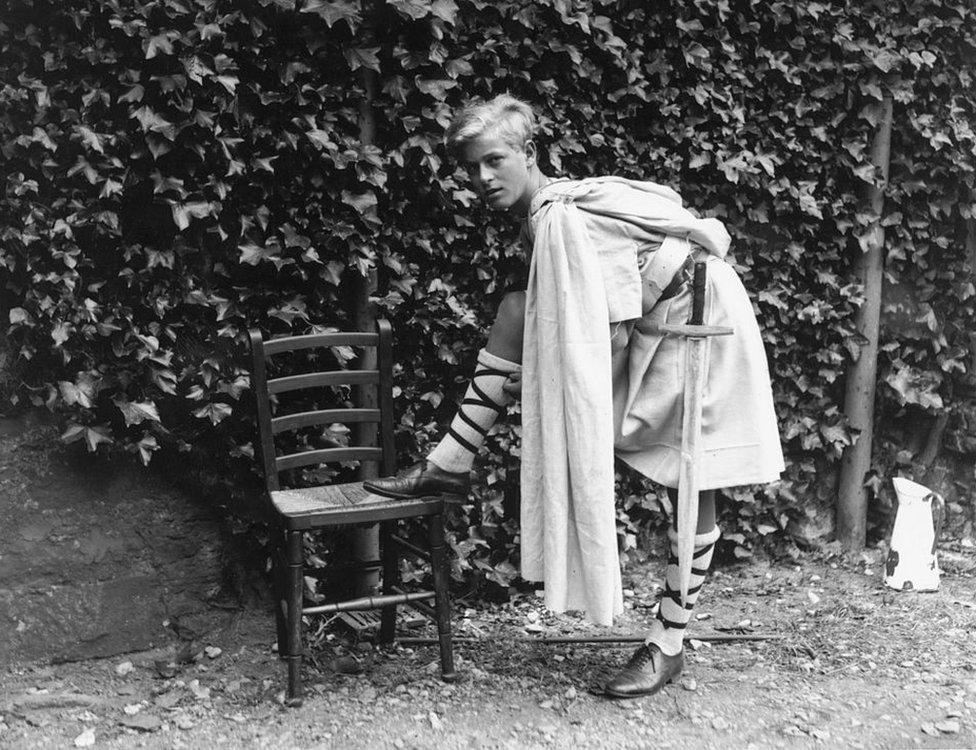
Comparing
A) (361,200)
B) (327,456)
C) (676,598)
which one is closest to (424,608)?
(327,456)

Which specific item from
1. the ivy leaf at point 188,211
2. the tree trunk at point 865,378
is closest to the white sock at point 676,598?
the tree trunk at point 865,378

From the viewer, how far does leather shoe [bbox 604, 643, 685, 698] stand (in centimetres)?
333

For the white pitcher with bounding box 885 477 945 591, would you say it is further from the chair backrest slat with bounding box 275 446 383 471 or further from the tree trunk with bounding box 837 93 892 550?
the chair backrest slat with bounding box 275 446 383 471

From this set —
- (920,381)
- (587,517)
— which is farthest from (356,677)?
(920,381)

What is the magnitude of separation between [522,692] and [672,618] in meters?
0.58

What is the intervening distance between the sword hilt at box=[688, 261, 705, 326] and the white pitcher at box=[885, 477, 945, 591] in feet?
6.05

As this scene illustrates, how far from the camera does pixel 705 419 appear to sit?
10.8 feet

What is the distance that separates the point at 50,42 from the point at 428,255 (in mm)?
1465

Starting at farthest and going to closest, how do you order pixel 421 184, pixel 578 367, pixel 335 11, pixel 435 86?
pixel 421 184 → pixel 435 86 → pixel 335 11 → pixel 578 367

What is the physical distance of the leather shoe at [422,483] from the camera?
328 centimetres

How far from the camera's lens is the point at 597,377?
3.04 meters

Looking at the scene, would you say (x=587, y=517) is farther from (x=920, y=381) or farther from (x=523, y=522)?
(x=920, y=381)

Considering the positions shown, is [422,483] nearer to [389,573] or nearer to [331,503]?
[331,503]

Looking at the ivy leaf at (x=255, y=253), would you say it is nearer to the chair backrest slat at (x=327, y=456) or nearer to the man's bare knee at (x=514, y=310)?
the chair backrest slat at (x=327, y=456)
